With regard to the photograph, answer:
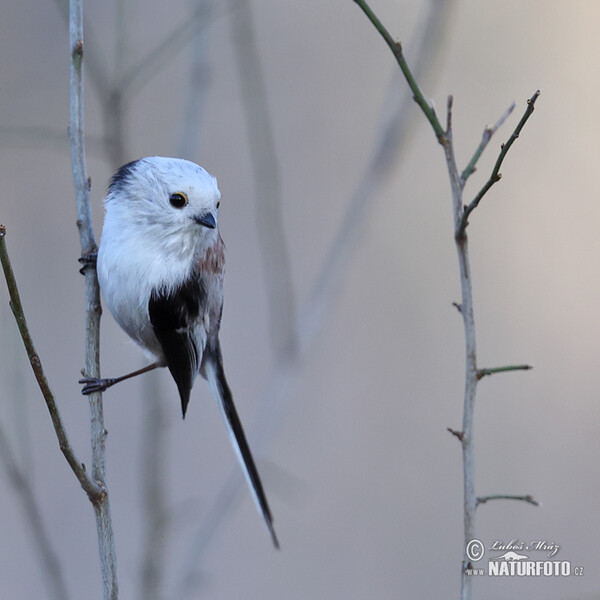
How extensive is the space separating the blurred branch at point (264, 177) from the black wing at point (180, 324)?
0.59 feet

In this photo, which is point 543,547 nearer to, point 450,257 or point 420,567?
point 420,567

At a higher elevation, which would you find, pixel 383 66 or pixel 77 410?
pixel 383 66

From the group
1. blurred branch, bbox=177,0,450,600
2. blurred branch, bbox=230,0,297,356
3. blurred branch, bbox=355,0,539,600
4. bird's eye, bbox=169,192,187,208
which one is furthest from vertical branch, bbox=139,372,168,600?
blurred branch, bbox=355,0,539,600

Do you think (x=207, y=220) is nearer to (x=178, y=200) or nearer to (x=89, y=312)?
(x=178, y=200)

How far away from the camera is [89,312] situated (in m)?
1.51

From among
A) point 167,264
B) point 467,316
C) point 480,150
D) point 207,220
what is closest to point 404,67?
point 480,150

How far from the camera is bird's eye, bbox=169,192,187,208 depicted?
1.70 metres

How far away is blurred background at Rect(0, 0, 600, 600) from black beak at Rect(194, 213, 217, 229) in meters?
0.91

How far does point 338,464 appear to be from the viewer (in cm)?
290

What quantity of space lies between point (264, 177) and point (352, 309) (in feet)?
4.39

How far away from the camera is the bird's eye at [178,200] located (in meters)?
1.70

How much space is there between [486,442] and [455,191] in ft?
6.37

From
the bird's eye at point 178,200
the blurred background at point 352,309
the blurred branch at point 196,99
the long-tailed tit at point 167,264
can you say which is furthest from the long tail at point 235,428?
the blurred branch at point 196,99

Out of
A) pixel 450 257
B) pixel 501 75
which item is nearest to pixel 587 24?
pixel 501 75
